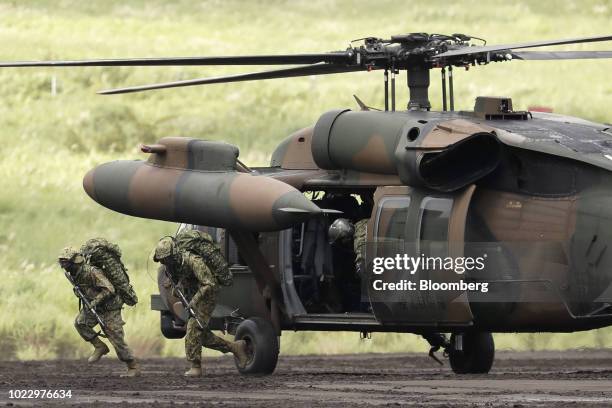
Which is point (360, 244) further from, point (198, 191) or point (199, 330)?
point (199, 330)

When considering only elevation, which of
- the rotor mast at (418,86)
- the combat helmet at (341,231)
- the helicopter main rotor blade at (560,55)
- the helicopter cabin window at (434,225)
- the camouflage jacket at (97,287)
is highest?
the helicopter main rotor blade at (560,55)

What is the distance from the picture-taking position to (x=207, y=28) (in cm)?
5138

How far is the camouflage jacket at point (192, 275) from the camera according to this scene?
Answer: 63.9ft

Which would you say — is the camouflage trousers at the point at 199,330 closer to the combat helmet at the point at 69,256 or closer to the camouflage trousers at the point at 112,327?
the camouflage trousers at the point at 112,327

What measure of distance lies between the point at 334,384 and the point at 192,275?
243 centimetres

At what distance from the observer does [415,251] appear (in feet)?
59.4

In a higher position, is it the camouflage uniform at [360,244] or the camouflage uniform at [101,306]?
the camouflage uniform at [360,244]

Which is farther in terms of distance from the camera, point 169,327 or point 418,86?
point 169,327

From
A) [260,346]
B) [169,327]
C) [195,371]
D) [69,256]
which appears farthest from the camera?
[169,327]

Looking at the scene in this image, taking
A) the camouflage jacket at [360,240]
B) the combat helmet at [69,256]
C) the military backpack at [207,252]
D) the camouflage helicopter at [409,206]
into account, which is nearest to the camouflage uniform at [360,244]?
the camouflage jacket at [360,240]

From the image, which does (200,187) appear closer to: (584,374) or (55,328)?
(584,374)

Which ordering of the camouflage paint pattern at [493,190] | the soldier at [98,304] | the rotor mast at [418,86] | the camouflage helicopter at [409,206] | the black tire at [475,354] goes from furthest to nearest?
the black tire at [475,354] < the soldier at [98,304] < the rotor mast at [418,86] < the camouflage helicopter at [409,206] < the camouflage paint pattern at [493,190]

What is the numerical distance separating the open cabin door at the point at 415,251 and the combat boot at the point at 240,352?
2.09 m

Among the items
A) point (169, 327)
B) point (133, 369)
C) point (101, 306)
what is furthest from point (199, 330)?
point (169, 327)
